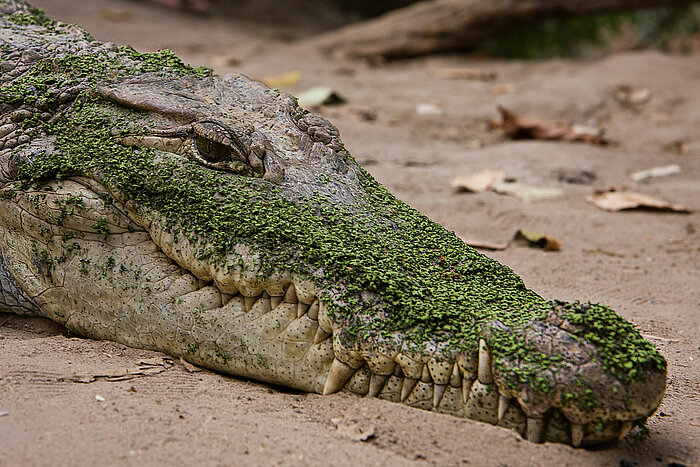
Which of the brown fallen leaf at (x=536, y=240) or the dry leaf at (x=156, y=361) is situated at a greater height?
the brown fallen leaf at (x=536, y=240)

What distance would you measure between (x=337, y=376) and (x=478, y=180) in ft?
11.0

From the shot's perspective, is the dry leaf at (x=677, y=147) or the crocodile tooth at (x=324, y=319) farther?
the dry leaf at (x=677, y=147)

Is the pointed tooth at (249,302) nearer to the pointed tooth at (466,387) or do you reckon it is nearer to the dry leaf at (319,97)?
the pointed tooth at (466,387)

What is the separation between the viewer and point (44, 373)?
2.30 metres

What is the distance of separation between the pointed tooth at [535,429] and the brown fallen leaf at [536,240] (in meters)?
2.37

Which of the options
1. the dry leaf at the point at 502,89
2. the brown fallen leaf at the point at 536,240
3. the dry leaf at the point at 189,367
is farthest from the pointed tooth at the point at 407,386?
the dry leaf at the point at 502,89

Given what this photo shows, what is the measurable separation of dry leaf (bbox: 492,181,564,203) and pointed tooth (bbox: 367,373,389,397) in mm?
3202

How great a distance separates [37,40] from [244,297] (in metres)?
1.88

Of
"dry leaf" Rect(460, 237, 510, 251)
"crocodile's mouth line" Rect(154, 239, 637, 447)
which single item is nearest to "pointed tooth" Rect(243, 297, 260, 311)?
"crocodile's mouth line" Rect(154, 239, 637, 447)

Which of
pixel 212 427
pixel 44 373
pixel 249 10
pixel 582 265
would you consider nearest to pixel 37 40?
pixel 44 373

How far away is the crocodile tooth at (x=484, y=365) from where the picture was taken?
1.95 metres

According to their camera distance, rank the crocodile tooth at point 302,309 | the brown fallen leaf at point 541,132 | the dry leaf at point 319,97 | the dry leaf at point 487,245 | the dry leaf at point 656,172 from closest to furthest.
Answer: the crocodile tooth at point 302,309, the dry leaf at point 487,245, the dry leaf at point 656,172, the brown fallen leaf at point 541,132, the dry leaf at point 319,97

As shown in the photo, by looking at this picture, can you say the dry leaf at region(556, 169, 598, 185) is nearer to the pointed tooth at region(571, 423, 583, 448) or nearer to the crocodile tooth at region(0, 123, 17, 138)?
the pointed tooth at region(571, 423, 583, 448)

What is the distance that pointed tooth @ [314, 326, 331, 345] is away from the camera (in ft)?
7.18
